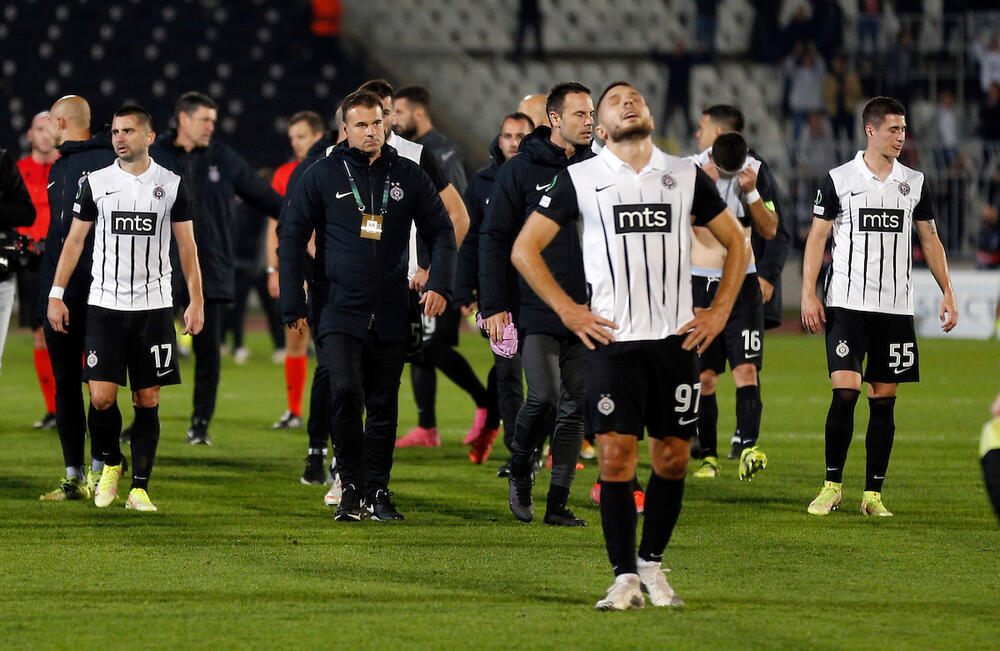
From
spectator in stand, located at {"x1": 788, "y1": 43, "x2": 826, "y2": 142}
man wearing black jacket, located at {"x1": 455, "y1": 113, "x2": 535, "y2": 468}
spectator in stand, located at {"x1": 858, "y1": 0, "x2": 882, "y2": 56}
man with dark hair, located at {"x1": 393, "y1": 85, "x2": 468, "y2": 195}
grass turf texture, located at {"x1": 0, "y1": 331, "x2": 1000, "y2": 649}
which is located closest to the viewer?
grass turf texture, located at {"x1": 0, "y1": 331, "x2": 1000, "y2": 649}

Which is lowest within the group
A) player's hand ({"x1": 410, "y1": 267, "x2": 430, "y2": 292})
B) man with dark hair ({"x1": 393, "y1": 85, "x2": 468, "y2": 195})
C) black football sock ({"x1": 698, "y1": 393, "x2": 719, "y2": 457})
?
black football sock ({"x1": 698, "y1": 393, "x2": 719, "y2": 457})

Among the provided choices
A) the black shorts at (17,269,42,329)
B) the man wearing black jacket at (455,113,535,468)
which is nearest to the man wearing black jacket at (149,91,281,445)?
the black shorts at (17,269,42,329)

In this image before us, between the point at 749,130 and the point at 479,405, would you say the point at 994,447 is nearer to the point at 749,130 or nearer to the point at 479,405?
the point at 479,405

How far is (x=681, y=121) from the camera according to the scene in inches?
993

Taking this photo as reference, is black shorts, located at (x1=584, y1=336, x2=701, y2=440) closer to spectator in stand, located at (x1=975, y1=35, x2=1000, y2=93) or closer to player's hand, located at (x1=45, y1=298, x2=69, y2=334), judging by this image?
player's hand, located at (x1=45, y1=298, x2=69, y2=334)

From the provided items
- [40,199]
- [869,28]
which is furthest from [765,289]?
[869,28]

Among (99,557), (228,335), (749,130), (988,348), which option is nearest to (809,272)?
(99,557)

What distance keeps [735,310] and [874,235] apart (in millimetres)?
1818

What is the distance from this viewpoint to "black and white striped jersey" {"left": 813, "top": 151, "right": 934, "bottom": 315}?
25.1 ft

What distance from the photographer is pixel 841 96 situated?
989 inches

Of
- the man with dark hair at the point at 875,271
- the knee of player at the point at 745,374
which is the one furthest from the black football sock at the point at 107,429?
the knee of player at the point at 745,374

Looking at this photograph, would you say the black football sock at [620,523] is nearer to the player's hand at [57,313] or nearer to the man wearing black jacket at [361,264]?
the man wearing black jacket at [361,264]

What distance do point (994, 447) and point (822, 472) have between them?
4633 millimetres

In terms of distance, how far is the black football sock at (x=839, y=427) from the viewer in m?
7.76
